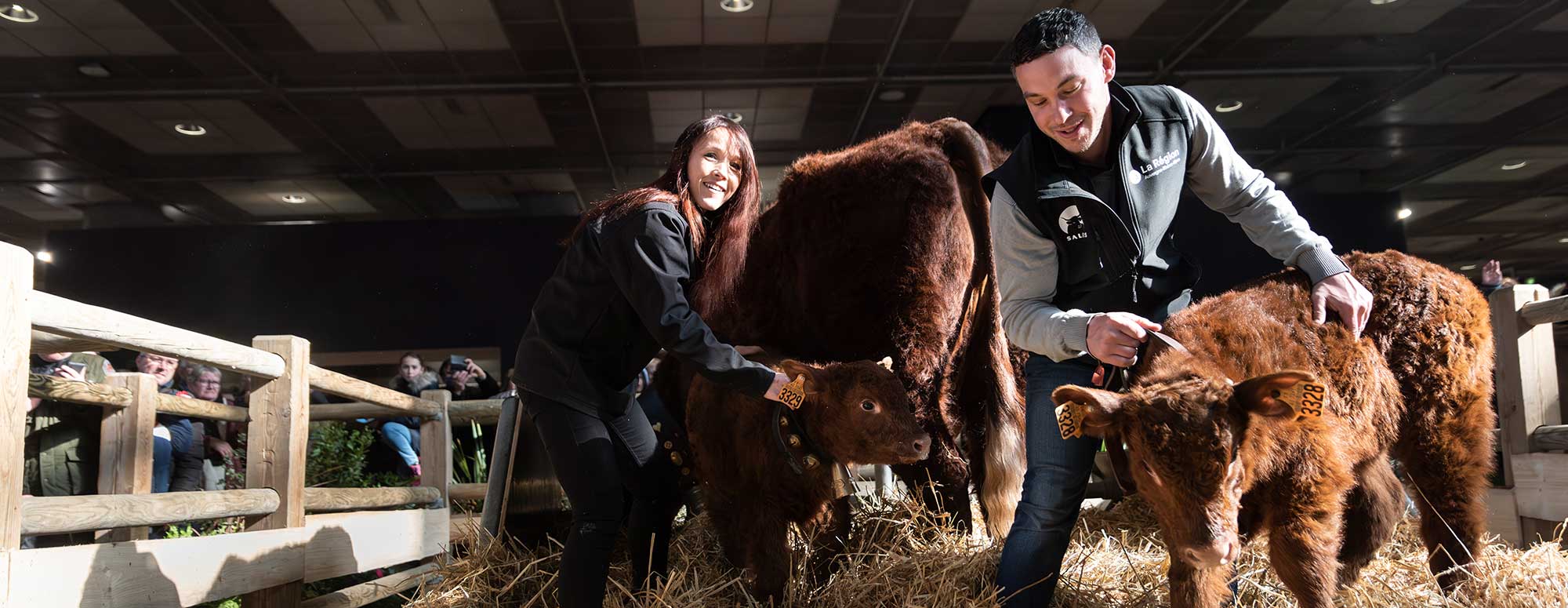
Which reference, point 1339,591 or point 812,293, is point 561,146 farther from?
point 1339,591

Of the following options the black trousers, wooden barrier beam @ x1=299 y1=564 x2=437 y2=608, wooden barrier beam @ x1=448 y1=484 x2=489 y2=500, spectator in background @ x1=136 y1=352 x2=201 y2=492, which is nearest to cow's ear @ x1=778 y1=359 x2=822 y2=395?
the black trousers

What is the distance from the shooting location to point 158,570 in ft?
10.4

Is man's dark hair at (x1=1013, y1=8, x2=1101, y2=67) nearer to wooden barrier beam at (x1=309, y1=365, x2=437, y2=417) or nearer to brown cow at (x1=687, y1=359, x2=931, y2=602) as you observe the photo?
brown cow at (x1=687, y1=359, x2=931, y2=602)

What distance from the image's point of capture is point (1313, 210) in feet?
40.1

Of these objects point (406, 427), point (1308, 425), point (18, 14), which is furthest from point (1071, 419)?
point (18, 14)

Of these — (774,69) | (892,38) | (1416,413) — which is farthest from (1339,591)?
(774,69)

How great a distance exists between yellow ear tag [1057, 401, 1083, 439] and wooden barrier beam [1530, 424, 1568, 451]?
289 cm

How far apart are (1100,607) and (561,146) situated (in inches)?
377

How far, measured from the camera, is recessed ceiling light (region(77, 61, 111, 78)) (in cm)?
902

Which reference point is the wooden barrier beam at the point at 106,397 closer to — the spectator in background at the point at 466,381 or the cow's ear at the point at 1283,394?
the spectator in background at the point at 466,381

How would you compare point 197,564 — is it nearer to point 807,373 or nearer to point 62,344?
point 62,344

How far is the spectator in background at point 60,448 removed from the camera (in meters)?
4.97

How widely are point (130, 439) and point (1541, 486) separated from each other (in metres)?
6.47

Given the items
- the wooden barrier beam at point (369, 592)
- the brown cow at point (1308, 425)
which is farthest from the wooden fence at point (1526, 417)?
the wooden barrier beam at point (369, 592)
